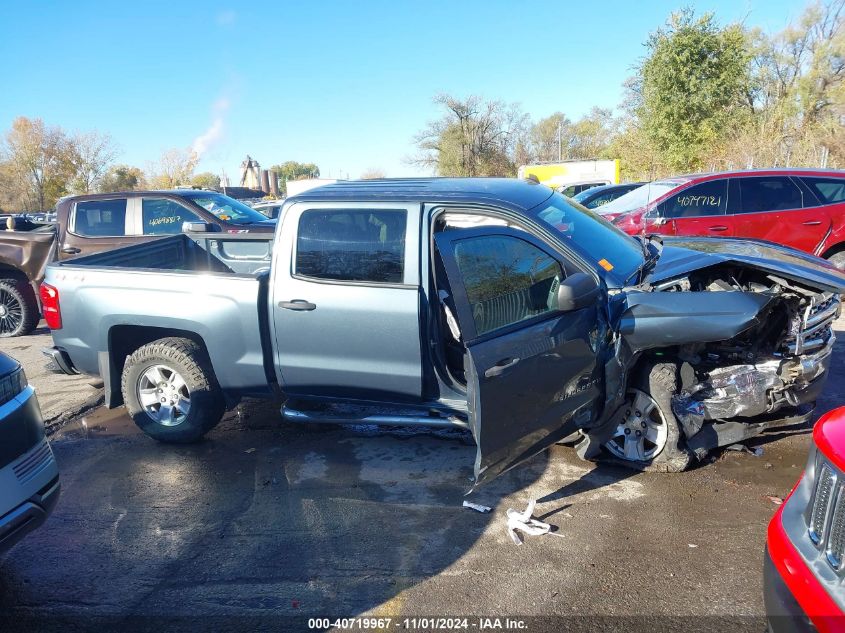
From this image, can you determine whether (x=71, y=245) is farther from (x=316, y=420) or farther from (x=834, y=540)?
(x=834, y=540)

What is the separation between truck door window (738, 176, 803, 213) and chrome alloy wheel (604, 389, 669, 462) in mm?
5520

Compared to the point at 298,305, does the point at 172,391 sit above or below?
below

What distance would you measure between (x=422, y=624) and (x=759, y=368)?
2.65 metres

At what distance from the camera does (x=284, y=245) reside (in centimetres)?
420

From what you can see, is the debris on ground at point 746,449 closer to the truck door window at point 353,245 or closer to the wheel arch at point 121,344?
the truck door window at point 353,245

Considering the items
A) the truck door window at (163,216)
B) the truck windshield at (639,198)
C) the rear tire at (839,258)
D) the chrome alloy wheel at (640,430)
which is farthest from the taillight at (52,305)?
the rear tire at (839,258)

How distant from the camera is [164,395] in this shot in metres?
4.80

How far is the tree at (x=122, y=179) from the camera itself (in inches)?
2090

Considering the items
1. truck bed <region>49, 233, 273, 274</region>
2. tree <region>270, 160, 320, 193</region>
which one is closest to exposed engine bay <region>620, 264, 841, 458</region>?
truck bed <region>49, 233, 273, 274</region>

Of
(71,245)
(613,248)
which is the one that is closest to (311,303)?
(613,248)

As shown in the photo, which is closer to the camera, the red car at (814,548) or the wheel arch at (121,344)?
the red car at (814,548)

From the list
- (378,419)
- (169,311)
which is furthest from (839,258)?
(169,311)

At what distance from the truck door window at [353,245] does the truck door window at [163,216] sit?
530cm

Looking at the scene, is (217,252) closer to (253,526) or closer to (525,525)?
(253,526)
